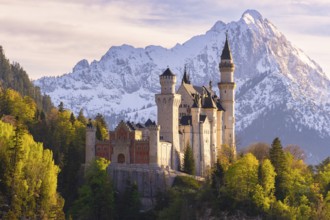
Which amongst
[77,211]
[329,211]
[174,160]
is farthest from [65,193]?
[329,211]

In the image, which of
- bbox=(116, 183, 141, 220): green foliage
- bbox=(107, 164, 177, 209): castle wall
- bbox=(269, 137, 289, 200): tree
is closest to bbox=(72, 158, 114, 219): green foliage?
bbox=(116, 183, 141, 220): green foliage

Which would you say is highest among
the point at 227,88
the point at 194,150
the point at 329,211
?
the point at 227,88

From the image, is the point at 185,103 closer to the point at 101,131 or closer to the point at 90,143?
the point at 101,131

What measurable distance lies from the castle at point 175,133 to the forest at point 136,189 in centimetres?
407

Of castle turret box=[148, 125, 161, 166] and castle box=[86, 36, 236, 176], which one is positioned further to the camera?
castle box=[86, 36, 236, 176]

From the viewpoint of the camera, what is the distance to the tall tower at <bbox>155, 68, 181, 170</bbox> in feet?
532

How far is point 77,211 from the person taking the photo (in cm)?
14812

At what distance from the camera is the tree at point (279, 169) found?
149625 mm

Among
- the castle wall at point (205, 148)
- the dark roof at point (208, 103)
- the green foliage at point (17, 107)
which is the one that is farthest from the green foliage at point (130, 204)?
the green foliage at point (17, 107)

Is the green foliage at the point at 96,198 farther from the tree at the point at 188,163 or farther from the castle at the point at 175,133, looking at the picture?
the tree at the point at 188,163

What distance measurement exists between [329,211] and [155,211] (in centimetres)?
2591

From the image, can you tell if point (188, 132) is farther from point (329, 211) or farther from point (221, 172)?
point (329, 211)

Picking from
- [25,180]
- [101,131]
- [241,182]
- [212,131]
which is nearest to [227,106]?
[212,131]

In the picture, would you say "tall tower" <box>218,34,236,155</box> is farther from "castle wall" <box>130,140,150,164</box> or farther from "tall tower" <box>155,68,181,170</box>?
"castle wall" <box>130,140,150,164</box>
